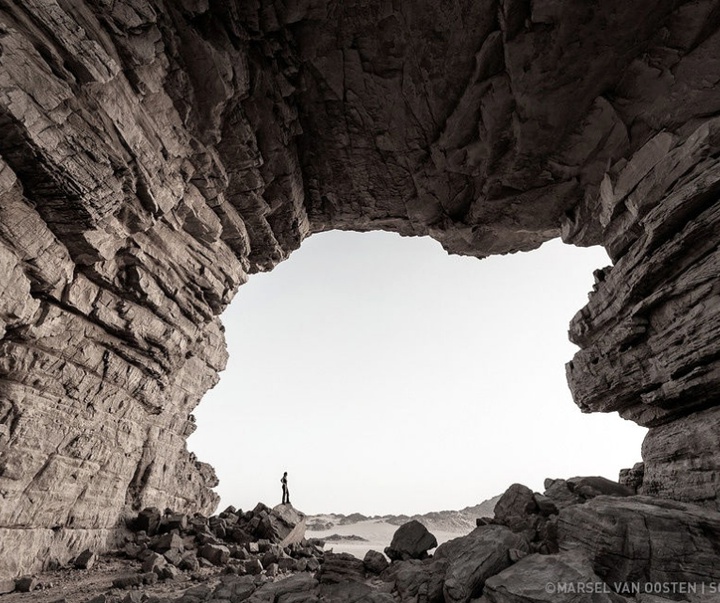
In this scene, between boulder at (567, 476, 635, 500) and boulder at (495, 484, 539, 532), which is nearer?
boulder at (495, 484, 539, 532)

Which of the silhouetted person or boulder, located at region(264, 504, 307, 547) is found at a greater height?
the silhouetted person

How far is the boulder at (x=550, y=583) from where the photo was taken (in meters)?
5.54

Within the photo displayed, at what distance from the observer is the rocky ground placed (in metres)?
6.28

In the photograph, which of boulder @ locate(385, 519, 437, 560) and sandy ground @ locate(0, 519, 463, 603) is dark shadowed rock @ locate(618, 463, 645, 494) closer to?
boulder @ locate(385, 519, 437, 560)

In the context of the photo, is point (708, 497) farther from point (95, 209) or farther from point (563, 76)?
point (95, 209)

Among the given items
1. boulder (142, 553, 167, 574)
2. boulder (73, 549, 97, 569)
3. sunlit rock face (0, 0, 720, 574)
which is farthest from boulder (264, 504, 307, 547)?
boulder (73, 549, 97, 569)

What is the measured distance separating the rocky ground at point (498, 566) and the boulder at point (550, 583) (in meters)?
0.02

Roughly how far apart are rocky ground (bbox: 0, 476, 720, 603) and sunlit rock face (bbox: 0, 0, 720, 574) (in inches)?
71.0

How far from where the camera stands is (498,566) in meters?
7.19

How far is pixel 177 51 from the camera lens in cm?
1084

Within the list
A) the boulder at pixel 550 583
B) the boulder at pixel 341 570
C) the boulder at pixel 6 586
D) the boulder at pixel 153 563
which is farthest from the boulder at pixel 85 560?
the boulder at pixel 550 583

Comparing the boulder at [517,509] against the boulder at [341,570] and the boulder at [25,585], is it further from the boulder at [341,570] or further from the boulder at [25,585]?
the boulder at [25,585]

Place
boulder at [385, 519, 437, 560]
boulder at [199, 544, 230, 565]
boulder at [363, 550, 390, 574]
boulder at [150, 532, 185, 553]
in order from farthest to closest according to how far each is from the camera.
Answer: boulder at [150, 532, 185, 553]
boulder at [199, 544, 230, 565]
boulder at [385, 519, 437, 560]
boulder at [363, 550, 390, 574]

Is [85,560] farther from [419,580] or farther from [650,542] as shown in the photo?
[650,542]
